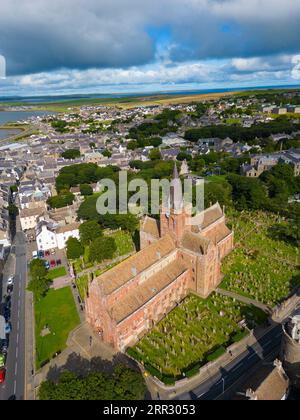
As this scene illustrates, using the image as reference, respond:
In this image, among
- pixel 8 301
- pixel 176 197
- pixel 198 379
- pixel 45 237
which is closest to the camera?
pixel 198 379

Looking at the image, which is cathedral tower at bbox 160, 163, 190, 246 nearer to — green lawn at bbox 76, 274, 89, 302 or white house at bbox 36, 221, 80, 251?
green lawn at bbox 76, 274, 89, 302

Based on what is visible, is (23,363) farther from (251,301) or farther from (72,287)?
(251,301)

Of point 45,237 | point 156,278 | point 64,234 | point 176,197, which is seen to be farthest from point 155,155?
point 156,278

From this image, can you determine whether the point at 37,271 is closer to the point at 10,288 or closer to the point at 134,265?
the point at 10,288

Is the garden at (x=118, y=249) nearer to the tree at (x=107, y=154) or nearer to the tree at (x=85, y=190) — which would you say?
→ the tree at (x=85, y=190)

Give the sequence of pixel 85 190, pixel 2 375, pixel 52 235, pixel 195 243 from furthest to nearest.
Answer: pixel 85 190 → pixel 52 235 → pixel 195 243 → pixel 2 375

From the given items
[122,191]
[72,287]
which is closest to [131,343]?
[72,287]

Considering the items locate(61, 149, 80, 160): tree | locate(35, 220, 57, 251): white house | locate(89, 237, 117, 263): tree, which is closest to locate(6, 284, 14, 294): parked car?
locate(35, 220, 57, 251): white house
